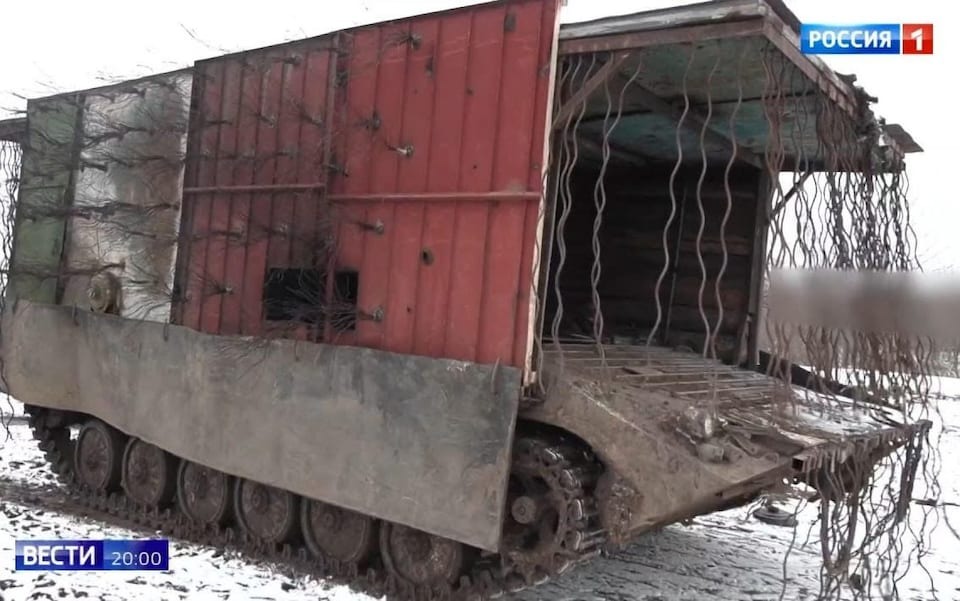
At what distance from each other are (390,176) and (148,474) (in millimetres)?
4098

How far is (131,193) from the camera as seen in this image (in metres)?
7.51

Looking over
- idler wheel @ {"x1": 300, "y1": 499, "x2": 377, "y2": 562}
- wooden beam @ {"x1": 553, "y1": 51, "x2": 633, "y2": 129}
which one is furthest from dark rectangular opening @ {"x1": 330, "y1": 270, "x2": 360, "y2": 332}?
wooden beam @ {"x1": 553, "y1": 51, "x2": 633, "y2": 129}

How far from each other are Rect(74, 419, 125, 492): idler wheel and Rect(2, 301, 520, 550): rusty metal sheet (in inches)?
12.7

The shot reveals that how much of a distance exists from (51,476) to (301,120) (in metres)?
5.55

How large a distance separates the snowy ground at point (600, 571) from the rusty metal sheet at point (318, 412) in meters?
0.75

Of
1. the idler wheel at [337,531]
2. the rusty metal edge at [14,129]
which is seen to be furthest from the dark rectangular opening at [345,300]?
the rusty metal edge at [14,129]

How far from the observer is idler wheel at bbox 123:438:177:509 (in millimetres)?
7348

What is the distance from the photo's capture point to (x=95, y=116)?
8062 mm

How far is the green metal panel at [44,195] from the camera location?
8297 millimetres

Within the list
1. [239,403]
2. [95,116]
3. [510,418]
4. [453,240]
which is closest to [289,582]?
[239,403]

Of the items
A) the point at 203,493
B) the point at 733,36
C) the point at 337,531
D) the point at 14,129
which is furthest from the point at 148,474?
the point at 733,36
